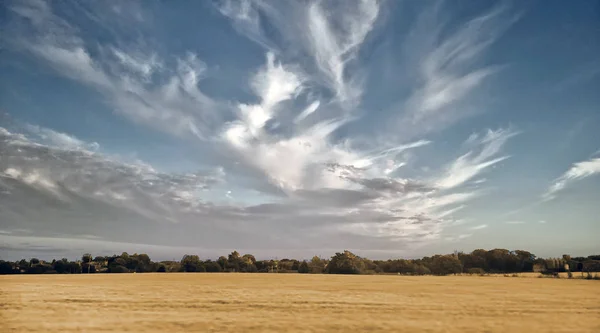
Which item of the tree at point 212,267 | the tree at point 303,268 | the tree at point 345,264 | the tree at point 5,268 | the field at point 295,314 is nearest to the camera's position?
the field at point 295,314

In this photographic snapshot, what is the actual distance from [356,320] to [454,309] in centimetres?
726

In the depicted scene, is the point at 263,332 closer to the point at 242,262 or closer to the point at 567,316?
the point at 567,316

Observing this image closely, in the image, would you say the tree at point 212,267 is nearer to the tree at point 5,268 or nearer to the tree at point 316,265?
the tree at point 316,265

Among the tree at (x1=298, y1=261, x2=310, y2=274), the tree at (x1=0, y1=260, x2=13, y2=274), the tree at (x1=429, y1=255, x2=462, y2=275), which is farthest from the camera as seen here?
the tree at (x1=298, y1=261, x2=310, y2=274)

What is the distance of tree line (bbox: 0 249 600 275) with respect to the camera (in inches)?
2714

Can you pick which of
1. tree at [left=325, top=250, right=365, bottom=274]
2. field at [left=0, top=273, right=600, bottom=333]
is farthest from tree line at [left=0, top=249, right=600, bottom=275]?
field at [left=0, top=273, right=600, bottom=333]

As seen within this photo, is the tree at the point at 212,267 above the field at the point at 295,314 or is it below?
above

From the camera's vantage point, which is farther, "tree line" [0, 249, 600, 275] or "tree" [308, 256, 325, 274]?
"tree" [308, 256, 325, 274]

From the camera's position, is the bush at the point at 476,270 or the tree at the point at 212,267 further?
the tree at the point at 212,267

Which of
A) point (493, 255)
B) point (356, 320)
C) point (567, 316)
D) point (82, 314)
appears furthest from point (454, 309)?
point (493, 255)

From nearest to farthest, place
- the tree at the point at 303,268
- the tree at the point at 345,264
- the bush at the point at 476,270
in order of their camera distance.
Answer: the bush at the point at 476,270 < the tree at the point at 345,264 < the tree at the point at 303,268

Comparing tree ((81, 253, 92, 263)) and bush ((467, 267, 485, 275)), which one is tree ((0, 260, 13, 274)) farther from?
bush ((467, 267, 485, 275))

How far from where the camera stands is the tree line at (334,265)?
68.9 m

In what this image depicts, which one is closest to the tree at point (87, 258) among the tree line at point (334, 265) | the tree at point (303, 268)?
the tree line at point (334, 265)
